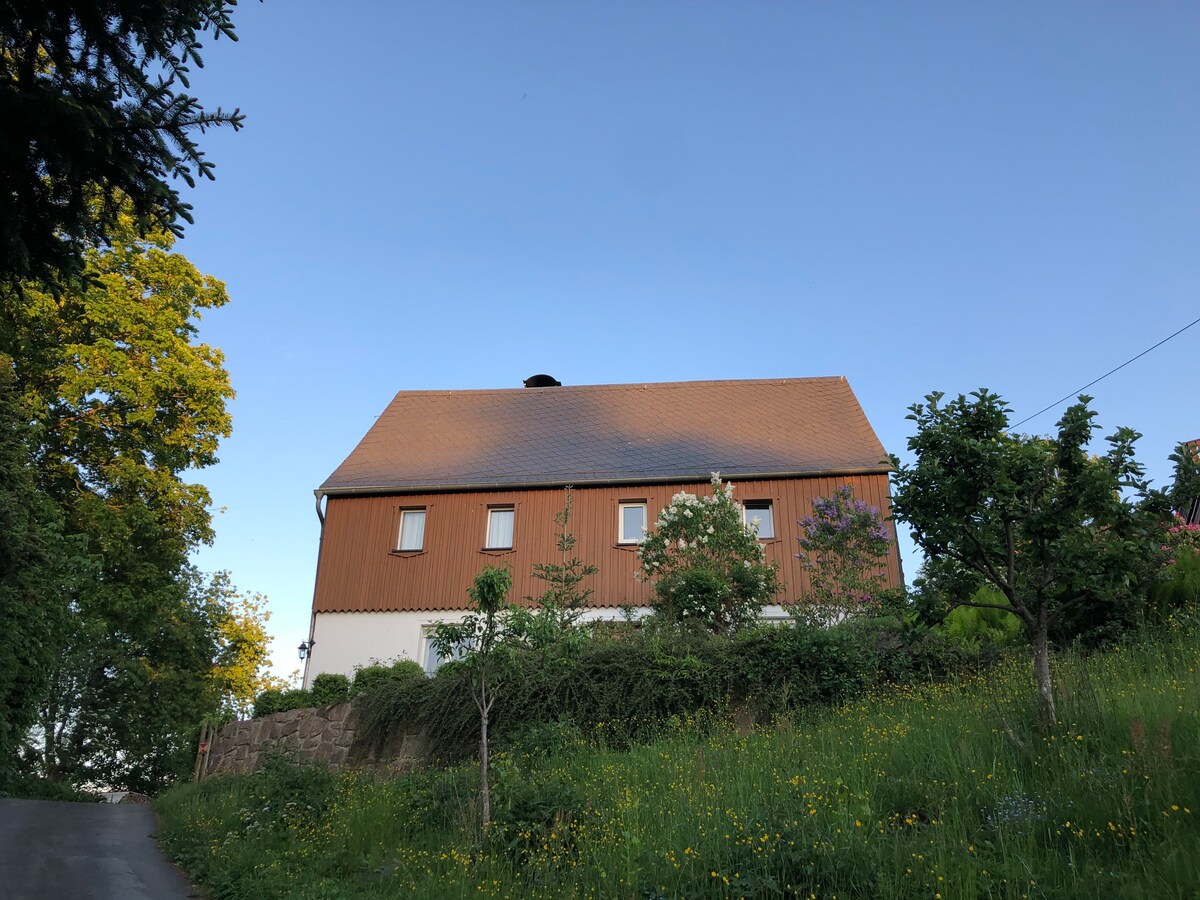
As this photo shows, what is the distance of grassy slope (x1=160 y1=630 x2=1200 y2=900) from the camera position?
5543mm

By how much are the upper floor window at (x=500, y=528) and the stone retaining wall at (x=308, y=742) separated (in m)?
6.30

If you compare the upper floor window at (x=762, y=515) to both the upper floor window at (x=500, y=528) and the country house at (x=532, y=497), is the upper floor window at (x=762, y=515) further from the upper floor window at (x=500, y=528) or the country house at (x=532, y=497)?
the upper floor window at (x=500, y=528)

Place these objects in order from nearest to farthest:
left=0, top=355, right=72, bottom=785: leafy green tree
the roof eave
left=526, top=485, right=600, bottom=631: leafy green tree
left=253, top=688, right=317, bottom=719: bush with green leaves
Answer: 1. left=0, top=355, right=72, bottom=785: leafy green tree
2. left=526, top=485, right=600, bottom=631: leafy green tree
3. left=253, top=688, right=317, bottom=719: bush with green leaves
4. the roof eave

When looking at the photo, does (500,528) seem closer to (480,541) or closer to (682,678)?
(480,541)

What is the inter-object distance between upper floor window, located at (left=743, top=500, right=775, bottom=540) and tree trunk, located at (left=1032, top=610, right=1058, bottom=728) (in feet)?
38.1

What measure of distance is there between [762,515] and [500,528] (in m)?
5.93

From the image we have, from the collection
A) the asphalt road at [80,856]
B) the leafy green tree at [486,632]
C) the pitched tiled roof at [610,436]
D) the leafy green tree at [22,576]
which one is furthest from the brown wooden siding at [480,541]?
the leafy green tree at [486,632]

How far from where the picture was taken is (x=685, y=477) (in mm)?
20031

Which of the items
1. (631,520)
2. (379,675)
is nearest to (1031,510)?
(379,675)

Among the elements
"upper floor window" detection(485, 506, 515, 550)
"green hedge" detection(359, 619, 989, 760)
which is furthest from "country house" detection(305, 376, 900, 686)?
"green hedge" detection(359, 619, 989, 760)

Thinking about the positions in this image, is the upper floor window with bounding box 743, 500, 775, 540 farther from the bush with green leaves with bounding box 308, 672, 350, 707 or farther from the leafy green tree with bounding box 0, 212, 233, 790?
the leafy green tree with bounding box 0, 212, 233, 790

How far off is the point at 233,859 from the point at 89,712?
83.7 feet

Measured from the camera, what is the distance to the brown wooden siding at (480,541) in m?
19.5

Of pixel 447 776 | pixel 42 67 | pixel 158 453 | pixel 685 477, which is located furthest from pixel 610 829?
pixel 158 453
